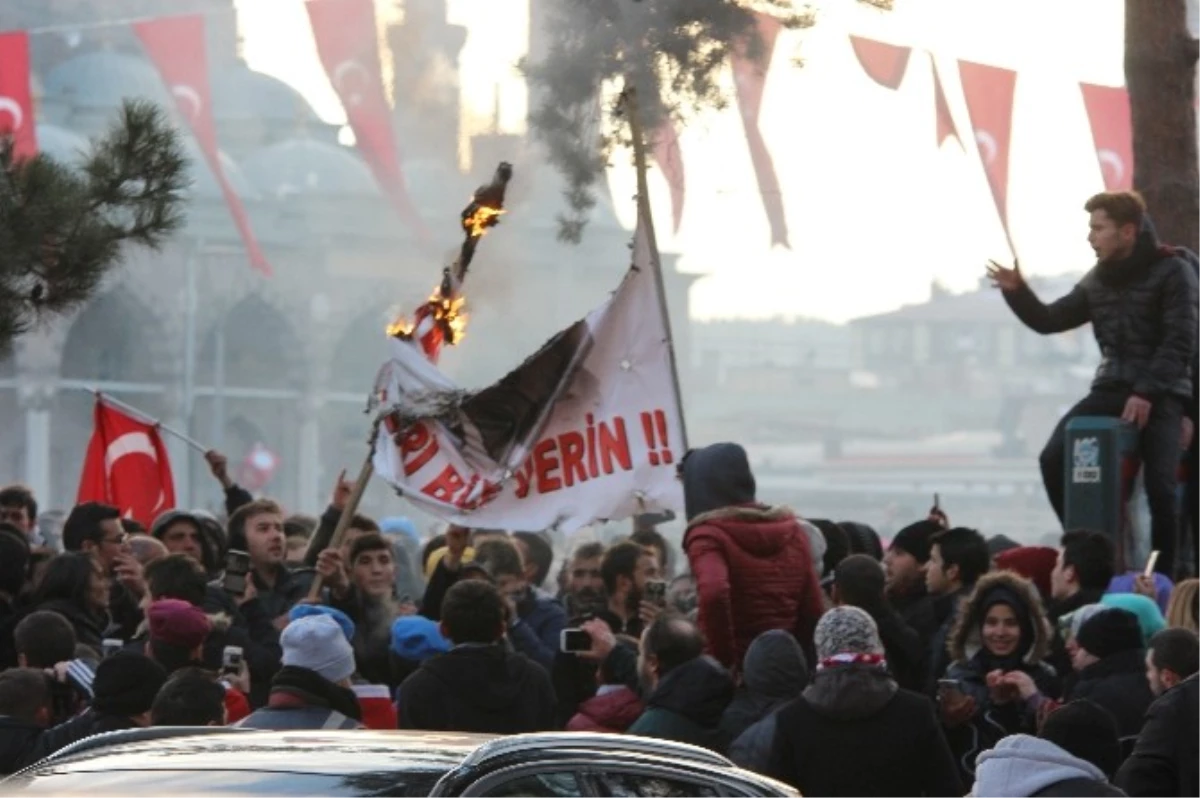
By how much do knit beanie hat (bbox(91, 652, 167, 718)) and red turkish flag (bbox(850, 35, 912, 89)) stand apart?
15777 mm

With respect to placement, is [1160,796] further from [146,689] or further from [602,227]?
[602,227]

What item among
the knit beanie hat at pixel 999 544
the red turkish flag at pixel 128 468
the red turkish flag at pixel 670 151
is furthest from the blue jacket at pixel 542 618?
the red turkish flag at pixel 128 468

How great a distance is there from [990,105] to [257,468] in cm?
3189

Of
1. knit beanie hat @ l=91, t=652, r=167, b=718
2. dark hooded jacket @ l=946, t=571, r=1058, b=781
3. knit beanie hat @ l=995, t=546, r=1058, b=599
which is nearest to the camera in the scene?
knit beanie hat @ l=91, t=652, r=167, b=718

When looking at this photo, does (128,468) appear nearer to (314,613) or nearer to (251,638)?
(251,638)

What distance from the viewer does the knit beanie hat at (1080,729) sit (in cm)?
479

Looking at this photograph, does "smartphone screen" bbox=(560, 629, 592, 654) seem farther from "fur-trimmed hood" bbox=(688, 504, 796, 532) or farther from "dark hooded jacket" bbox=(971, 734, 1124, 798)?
"dark hooded jacket" bbox=(971, 734, 1124, 798)

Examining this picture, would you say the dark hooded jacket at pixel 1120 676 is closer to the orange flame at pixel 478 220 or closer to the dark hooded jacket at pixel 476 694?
the dark hooded jacket at pixel 476 694

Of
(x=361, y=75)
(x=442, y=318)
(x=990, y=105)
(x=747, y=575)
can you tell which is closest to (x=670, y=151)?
(x=442, y=318)

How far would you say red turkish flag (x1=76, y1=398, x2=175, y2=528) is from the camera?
10742 mm

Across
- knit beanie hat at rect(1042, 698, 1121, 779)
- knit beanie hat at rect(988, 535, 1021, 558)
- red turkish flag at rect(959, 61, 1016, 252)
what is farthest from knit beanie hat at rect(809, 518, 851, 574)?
red turkish flag at rect(959, 61, 1016, 252)

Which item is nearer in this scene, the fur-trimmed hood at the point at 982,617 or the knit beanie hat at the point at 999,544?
the fur-trimmed hood at the point at 982,617

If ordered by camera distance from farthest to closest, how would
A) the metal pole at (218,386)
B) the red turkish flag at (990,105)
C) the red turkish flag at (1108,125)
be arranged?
the metal pole at (218,386)
the red turkish flag at (1108,125)
the red turkish flag at (990,105)

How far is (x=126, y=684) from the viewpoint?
5.27m
